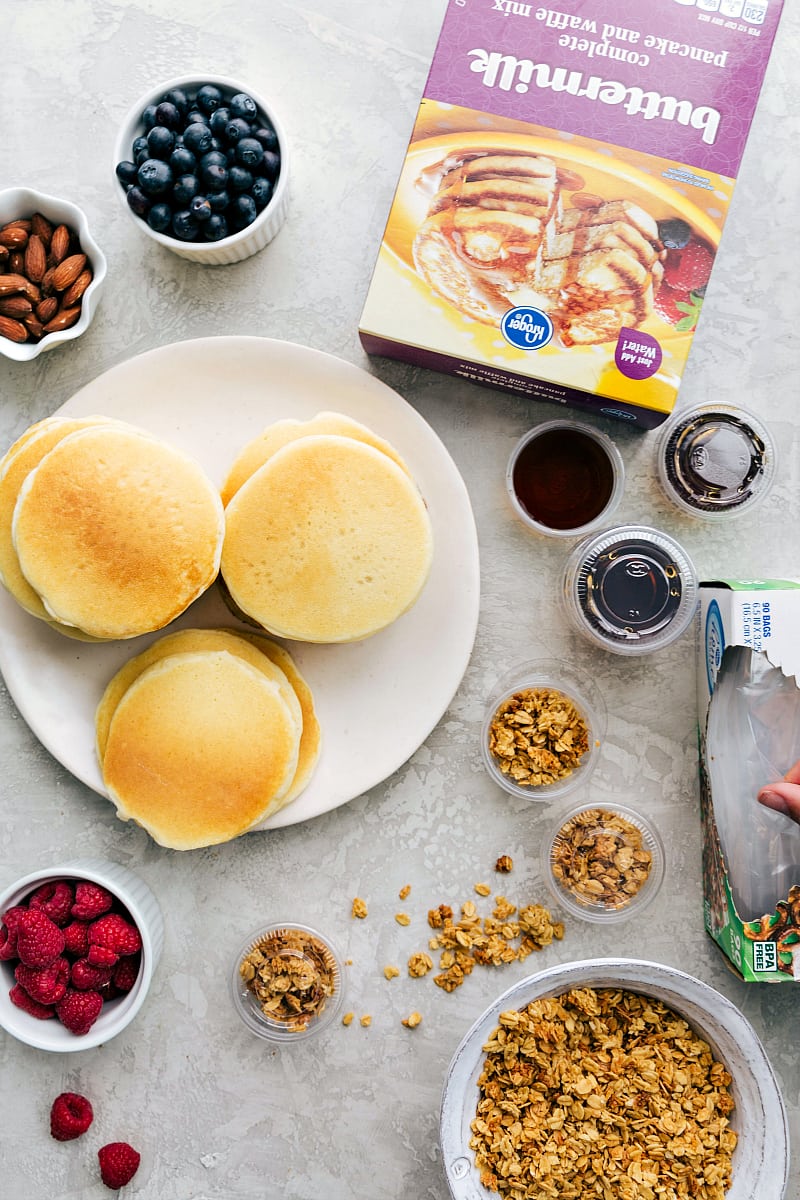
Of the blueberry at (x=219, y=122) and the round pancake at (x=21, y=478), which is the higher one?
the blueberry at (x=219, y=122)

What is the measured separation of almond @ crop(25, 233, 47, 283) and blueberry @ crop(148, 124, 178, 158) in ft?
0.78

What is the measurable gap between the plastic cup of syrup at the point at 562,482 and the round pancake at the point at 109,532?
0.54m

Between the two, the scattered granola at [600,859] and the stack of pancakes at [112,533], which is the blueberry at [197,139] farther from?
the scattered granola at [600,859]

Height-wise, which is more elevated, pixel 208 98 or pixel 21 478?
pixel 208 98

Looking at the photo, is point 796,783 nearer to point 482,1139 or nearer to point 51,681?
point 482,1139

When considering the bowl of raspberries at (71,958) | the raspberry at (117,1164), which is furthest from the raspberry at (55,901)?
the raspberry at (117,1164)

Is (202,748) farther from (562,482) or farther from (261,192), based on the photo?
(261,192)

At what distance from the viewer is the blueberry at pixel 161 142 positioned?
4.37 ft

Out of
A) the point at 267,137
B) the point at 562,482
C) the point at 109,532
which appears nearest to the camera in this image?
the point at 109,532

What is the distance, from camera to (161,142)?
1.33m

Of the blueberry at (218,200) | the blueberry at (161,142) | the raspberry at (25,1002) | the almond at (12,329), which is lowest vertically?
the raspberry at (25,1002)

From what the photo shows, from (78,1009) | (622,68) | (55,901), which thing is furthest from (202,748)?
(622,68)

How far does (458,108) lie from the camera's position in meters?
1.30

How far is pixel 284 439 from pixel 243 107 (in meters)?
0.52
